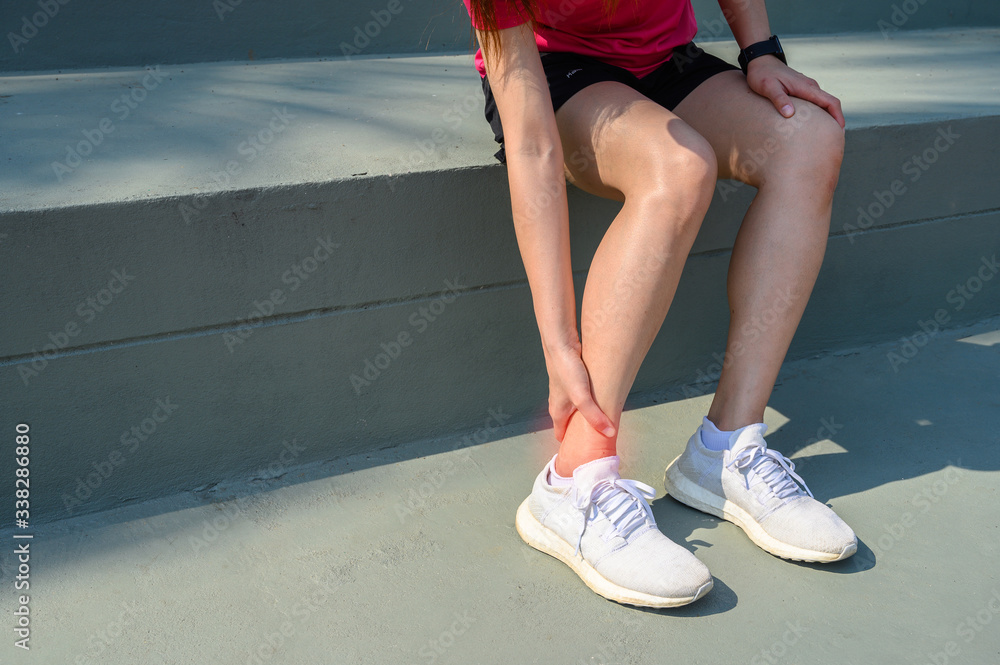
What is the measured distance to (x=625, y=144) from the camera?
3.84ft

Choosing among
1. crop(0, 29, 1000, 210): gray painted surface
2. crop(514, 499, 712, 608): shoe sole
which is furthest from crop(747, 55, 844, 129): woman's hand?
→ crop(514, 499, 712, 608): shoe sole

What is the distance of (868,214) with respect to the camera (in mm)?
1758

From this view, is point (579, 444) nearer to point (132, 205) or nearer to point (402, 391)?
point (402, 391)

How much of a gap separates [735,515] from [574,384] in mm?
363

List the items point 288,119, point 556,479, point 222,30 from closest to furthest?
point 556,479 → point 288,119 → point 222,30

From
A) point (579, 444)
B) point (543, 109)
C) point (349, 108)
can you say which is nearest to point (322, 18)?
point (349, 108)

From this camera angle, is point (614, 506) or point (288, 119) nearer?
point (614, 506)

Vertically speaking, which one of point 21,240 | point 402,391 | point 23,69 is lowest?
point 402,391

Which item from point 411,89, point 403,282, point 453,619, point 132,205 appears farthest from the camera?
point 411,89

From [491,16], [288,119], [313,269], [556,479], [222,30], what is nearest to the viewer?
[491,16]

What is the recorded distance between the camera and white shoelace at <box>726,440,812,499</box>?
1.23 m

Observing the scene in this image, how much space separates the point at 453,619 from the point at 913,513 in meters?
0.77

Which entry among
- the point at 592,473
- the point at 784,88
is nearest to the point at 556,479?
the point at 592,473

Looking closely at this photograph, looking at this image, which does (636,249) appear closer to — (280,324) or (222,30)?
(280,324)
